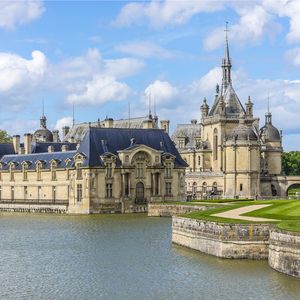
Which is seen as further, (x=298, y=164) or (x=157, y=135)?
(x=298, y=164)

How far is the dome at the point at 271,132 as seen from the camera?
454 ft

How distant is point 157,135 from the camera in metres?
102

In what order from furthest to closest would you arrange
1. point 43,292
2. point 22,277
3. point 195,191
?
point 195,191 < point 22,277 < point 43,292

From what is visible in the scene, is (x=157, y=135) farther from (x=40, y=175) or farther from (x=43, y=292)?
(x=43, y=292)

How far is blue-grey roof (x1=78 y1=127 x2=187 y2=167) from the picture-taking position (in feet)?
311

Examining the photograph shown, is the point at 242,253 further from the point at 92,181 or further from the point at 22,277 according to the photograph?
the point at 92,181

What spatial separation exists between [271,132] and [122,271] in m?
96.7

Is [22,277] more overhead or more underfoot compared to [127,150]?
more underfoot

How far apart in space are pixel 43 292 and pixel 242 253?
13766 millimetres

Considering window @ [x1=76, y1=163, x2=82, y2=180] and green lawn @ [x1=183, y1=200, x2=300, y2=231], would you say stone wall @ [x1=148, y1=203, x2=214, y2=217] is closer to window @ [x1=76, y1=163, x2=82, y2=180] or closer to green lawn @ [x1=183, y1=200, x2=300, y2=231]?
window @ [x1=76, y1=163, x2=82, y2=180]

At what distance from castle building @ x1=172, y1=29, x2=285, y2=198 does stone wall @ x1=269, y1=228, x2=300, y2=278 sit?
68877 mm

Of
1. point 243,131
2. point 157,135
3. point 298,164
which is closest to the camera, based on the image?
point 157,135

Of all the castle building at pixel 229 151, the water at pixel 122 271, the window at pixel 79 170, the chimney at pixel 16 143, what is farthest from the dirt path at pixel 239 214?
the chimney at pixel 16 143

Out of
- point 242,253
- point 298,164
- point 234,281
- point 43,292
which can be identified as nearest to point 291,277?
point 234,281
